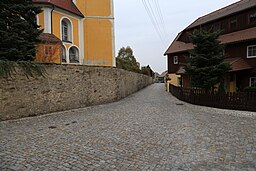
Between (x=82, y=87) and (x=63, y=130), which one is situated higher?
(x=82, y=87)

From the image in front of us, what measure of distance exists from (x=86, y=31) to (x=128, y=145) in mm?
21967

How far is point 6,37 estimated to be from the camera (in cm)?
1066

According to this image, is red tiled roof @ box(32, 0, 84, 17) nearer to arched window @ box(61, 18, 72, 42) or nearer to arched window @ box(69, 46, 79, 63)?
arched window @ box(61, 18, 72, 42)

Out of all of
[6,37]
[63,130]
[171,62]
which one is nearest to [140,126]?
[63,130]

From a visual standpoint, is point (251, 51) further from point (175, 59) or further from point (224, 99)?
point (175, 59)

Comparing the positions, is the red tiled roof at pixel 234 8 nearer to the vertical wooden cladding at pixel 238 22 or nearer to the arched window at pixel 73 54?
the vertical wooden cladding at pixel 238 22

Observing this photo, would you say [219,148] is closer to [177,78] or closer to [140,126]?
[140,126]

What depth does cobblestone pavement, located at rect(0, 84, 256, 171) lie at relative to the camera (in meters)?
4.07

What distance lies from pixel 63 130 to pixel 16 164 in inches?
112

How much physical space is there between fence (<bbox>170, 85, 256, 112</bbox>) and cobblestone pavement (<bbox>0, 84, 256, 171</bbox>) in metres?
2.82

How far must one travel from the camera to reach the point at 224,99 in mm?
11492

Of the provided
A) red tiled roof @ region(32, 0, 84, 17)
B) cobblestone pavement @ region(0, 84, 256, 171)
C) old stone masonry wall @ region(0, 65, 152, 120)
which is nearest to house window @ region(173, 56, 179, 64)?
old stone masonry wall @ region(0, 65, 152, 120)

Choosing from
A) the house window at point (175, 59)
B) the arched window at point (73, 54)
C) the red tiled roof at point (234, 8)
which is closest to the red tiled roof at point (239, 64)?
the red tiled roof at point (234, 8)

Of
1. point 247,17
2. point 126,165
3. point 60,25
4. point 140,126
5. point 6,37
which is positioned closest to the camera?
point 126,165
